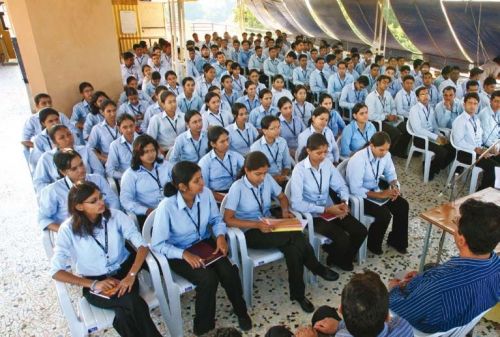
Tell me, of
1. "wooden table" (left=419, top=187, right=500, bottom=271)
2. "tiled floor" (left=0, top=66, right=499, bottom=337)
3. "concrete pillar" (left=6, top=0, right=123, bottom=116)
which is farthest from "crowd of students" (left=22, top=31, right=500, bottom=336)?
"wooden table" (left=419, top=187, right=500, bottom=271)

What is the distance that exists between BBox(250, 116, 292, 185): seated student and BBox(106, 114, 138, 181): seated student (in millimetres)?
1314

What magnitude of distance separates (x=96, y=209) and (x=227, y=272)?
971mm

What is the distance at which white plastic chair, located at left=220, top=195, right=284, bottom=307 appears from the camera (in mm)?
2701

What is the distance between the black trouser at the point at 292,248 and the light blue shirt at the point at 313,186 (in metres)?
0.33

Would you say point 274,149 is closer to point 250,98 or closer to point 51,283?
point 250,98

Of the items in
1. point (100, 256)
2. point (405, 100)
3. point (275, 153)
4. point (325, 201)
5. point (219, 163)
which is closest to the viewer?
point (100, 256)

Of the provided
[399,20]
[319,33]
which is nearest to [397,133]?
[399,20]

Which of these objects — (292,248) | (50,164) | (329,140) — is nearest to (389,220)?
(292,248)

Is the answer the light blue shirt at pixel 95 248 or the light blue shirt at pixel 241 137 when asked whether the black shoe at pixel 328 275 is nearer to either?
the light blue shirt at pixel 95 248

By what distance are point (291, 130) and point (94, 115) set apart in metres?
2.67

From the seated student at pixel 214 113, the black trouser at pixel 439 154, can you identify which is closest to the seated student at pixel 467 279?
the black trouser at pixel 439 154

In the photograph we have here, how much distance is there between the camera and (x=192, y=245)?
274cm

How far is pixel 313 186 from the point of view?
10.5 ft

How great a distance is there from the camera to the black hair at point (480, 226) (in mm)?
1698
